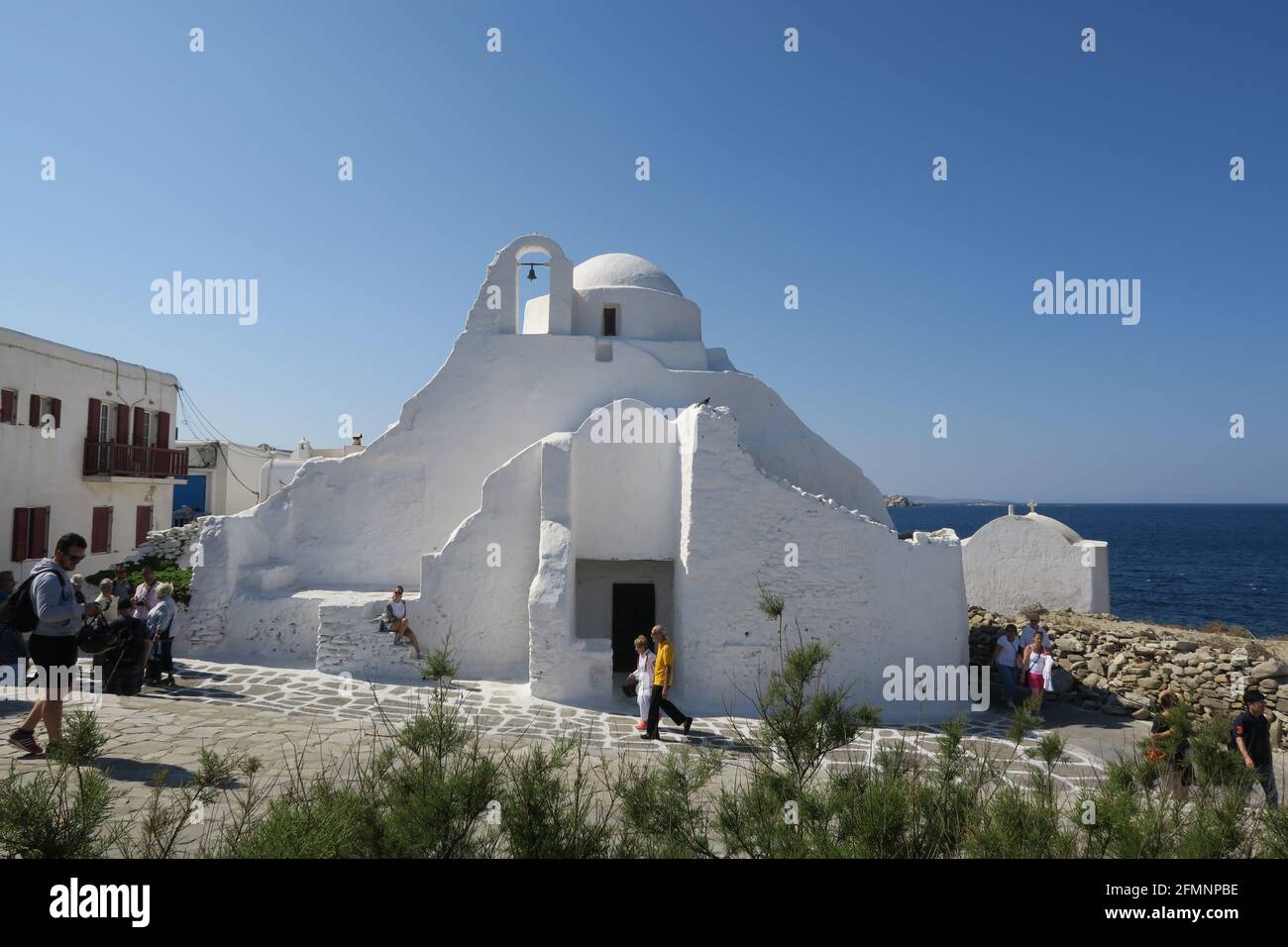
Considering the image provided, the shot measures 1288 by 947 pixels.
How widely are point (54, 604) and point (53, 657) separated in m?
0.45

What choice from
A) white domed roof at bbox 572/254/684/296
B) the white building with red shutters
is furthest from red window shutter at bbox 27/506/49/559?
white domed roof at bbox 572/254/684/296

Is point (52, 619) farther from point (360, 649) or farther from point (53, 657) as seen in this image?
point (360, 649)

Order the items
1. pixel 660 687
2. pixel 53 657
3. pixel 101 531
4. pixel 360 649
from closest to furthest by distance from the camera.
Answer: pixel 53 657 → pixel 660 687 → pixel 360 649 → pixel 101 531

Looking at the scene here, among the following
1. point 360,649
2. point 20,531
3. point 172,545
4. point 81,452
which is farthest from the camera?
point 81,452

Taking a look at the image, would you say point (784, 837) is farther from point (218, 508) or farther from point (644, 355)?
point (218, 508)

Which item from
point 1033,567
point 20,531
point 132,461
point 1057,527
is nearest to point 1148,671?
point 1033,567

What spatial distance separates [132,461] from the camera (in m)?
19.3

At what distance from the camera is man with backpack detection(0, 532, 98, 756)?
5.83 metres

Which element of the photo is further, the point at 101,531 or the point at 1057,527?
the point at 101,531

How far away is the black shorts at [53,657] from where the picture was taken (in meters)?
5.88

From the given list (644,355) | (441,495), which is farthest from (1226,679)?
(441,495)

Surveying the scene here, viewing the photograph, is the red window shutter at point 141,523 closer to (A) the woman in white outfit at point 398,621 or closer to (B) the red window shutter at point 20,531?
(B) the red window shutter at point 20,531

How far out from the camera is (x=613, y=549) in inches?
438
